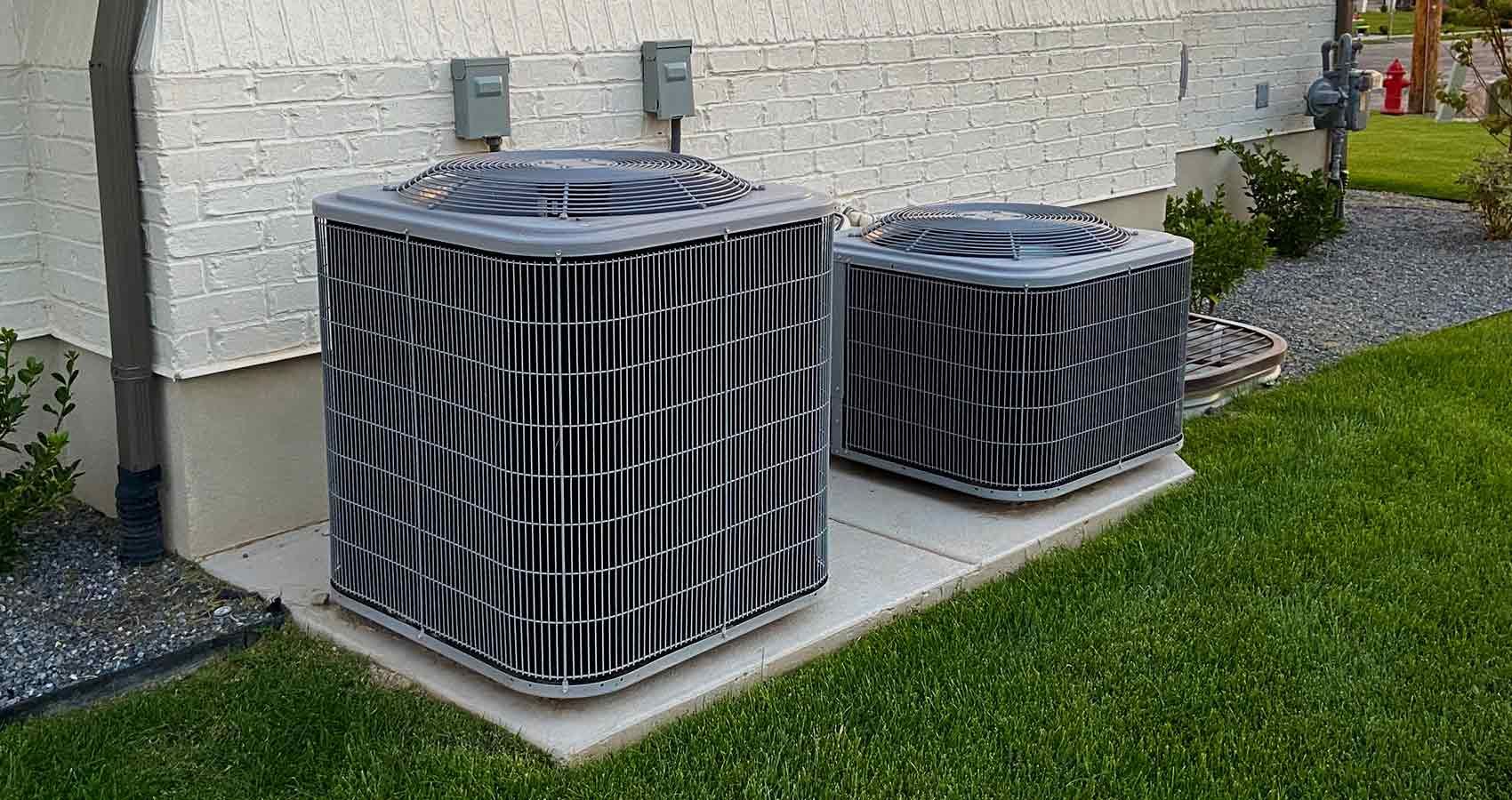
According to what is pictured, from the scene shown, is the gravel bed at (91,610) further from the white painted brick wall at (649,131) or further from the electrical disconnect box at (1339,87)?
the electrical disconnect box at (1339,87)

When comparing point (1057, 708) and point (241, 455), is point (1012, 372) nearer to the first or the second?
point (1057, 708)

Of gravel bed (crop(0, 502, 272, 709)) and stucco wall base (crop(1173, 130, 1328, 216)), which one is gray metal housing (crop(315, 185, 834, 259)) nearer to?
gravel bed (crop(0, 502, 272, 709))

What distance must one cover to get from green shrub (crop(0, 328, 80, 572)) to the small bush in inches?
358

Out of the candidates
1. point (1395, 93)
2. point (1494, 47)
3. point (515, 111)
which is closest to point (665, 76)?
point (515, 111)

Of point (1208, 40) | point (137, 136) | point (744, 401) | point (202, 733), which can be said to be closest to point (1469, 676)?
point (744, 401)

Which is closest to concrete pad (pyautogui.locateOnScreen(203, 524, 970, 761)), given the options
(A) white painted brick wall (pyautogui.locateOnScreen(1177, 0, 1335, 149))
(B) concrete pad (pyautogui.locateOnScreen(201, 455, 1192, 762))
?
(B) concrete pad (pyautogui.locateOnScreen(201, 455, 1192, 762))

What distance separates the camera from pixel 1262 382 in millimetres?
6441

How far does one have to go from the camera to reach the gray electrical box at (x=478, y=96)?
4453mm

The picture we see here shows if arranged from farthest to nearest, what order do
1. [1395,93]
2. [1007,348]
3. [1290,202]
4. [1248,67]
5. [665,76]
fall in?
[1395,93] → [1248,67] → [1290,202] → [665,76] → [1007,348]

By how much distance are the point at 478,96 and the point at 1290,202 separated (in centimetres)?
678

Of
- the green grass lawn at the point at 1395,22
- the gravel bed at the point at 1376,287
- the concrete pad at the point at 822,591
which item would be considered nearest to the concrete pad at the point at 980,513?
the concrete pad at the point at 822,591

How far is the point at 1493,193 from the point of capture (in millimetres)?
10062

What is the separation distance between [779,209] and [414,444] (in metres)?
1.01

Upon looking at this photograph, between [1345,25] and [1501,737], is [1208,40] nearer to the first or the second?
[1345,25]
